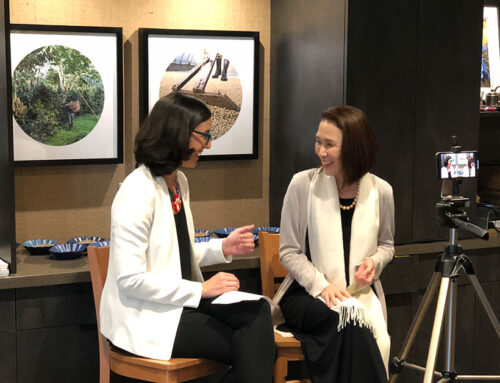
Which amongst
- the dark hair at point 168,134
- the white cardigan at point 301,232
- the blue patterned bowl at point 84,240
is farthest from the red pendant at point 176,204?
the blue patterned bowl at point 84,240

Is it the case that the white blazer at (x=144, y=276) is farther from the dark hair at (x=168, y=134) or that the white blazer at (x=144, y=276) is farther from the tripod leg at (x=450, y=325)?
the tripod leg at (x=450, y=325)

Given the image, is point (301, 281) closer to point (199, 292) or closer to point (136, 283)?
point (199, 292)

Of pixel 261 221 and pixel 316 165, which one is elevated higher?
pixel 316 165

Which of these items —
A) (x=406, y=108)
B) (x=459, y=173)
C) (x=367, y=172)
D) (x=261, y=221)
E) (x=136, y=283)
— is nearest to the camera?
(x=136, y=283)

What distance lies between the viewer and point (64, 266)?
3283 millimetres

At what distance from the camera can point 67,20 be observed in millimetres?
3607

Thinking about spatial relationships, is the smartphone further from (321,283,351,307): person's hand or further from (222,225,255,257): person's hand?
(222,225,255,257): person's hand

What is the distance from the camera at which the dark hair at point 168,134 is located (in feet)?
9.08

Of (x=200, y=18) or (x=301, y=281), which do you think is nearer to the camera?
(x=301, y=281)

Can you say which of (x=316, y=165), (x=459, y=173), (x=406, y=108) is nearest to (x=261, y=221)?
(x=316, y=165)

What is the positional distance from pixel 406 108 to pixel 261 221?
101 centimetres

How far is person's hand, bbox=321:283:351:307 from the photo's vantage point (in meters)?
3.01

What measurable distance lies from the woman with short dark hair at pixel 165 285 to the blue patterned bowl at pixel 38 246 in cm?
77

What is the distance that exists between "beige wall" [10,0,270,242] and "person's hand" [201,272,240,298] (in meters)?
1.19
